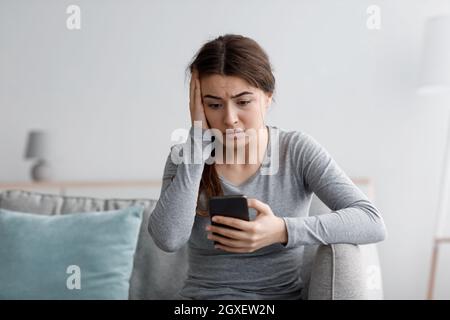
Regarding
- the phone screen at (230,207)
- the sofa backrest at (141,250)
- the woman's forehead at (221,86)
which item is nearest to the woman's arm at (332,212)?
the phone screen at (230,207)

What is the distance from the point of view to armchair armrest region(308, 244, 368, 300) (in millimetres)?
880

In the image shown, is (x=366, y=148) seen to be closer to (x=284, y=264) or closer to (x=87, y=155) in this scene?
(x=284, y=264)

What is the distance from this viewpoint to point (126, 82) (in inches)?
55.9

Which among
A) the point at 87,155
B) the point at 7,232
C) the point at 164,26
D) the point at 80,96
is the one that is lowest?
the point at 7,232

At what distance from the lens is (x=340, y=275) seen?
0.89 m

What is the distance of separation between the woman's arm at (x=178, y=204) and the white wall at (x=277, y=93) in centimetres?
27

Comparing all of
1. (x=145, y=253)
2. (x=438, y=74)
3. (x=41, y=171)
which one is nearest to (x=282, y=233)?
(x=145, y=253)

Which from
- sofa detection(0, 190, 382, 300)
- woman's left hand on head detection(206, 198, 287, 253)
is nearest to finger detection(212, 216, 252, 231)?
woman's left hand on head detection(206, 198, 287, 253)

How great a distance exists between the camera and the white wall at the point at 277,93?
1174 millimetres

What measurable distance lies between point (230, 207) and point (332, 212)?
206 millimetres

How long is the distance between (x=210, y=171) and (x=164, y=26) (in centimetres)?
39

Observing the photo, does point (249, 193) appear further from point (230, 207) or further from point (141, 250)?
point (141, 250)

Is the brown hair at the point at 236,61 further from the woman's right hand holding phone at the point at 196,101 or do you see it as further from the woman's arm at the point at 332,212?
the woman's arm at the point at 332,212
